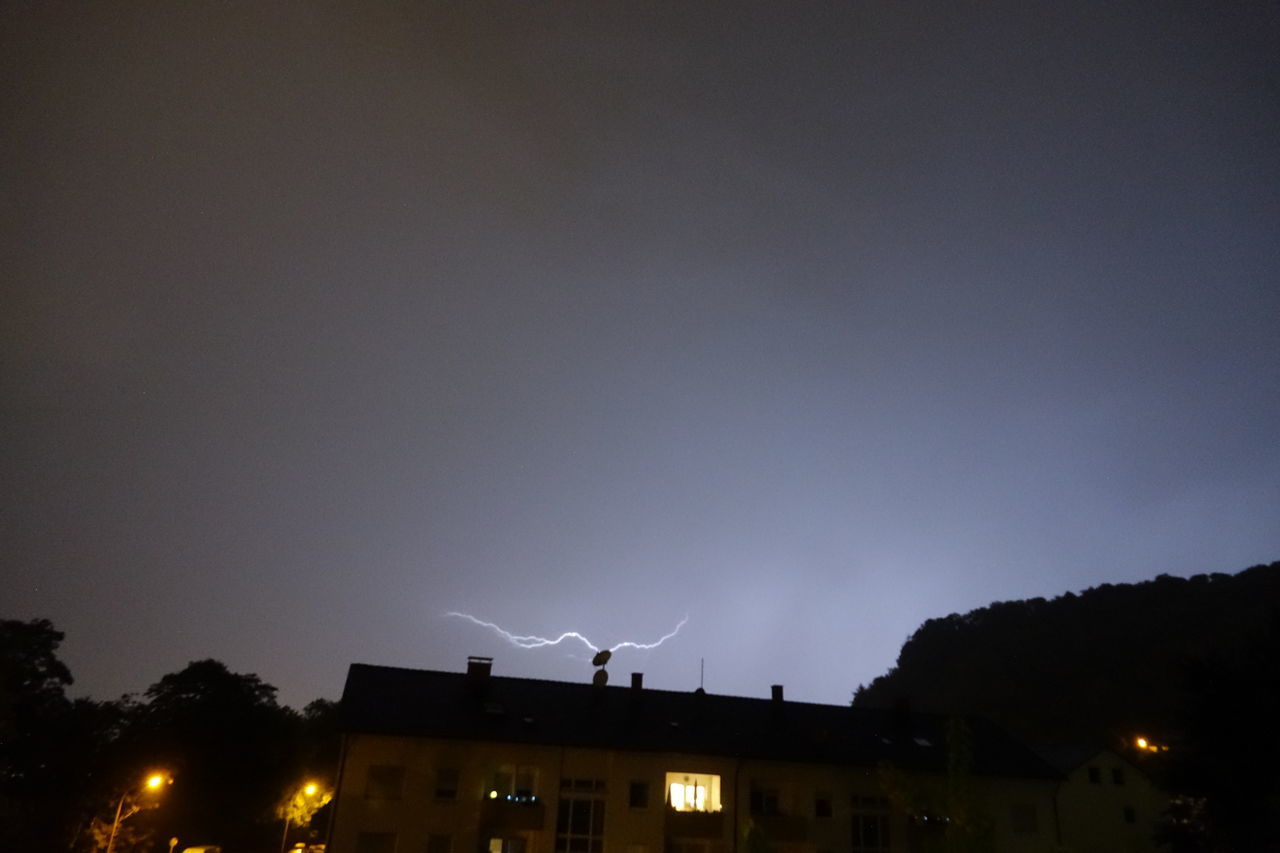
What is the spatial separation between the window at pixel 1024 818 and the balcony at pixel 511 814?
76.9ft

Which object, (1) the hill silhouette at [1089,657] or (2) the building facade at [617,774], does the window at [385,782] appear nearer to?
(2) the building facade at [617,774]

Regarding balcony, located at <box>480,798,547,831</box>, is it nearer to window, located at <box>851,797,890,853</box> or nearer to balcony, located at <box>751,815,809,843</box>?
balcony, located at <box>751,815,809,843</box>

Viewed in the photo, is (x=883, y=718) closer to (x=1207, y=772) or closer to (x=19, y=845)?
(x=1207, y=772)

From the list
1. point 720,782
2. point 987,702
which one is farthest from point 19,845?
point 987,702

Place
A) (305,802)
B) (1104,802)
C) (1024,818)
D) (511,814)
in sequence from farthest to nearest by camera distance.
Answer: (305,802) → (1104,802) → (1024,818) → (511,814)

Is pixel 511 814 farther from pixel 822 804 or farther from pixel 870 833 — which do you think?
pixel 870 833

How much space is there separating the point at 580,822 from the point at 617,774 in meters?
2.58

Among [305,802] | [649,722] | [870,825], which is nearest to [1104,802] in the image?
[870,825]

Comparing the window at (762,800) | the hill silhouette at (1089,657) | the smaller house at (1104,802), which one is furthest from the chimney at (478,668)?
the hill silhouette at (1089,657)

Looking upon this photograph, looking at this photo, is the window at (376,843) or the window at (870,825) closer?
the window at (376,843)

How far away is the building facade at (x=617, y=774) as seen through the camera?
37.0 meters

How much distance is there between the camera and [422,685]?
42.3 metres

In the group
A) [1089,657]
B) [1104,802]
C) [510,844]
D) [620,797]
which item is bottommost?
[510,844]

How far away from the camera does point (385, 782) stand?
3691cm
